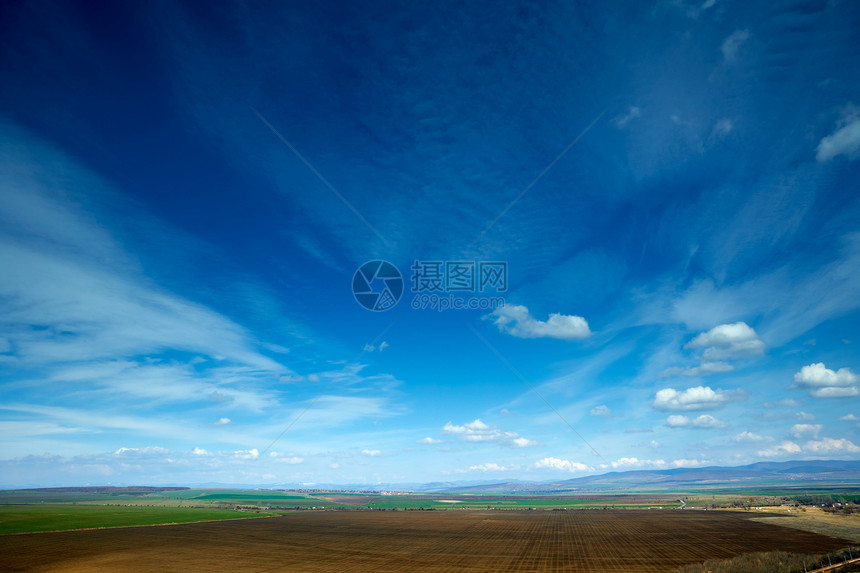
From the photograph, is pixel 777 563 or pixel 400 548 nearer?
pixel 777 563

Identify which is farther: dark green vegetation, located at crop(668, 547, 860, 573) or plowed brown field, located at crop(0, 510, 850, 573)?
plowed brown field, located at crop(0, 510, 850, 573)

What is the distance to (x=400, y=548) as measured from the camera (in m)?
52.8

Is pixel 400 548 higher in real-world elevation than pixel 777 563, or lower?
lower

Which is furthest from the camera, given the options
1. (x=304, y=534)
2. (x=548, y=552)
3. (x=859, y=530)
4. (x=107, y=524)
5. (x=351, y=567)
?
(x=107, y=524)

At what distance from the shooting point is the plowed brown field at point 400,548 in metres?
40.6

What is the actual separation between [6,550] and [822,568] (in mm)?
81704

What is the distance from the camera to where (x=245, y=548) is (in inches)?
2090

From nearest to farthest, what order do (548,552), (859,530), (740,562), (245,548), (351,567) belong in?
(740,562), (351,567), (548,552), (245,548), (859,530)

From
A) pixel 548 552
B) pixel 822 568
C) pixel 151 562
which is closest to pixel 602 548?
pixel 548 552

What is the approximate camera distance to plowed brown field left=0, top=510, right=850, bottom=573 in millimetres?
40594

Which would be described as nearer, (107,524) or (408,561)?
(408,561)

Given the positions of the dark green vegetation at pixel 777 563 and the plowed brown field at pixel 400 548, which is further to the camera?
the plowed brown field at pixel 400 548

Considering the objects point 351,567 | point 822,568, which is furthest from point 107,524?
point 822,568

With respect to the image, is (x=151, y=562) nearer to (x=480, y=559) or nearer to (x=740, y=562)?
(x=480, y=559)
